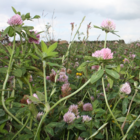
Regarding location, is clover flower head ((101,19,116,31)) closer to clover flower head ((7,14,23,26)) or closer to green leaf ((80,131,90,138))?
clover flower head ((7,14,23,26))

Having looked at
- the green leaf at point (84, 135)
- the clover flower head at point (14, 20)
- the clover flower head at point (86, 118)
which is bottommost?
the green leaf at point (84, 135)

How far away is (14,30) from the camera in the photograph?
982 millimetres

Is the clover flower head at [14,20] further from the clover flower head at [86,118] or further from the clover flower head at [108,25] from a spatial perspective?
the clover flower head at [86,118]

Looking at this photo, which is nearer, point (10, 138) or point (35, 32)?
point (10, 138)

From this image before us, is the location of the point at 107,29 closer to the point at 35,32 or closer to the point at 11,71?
the point at 35,32

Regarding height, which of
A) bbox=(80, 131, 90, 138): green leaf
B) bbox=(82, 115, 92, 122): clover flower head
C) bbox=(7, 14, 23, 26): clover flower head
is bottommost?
bbox=(80, 131, 90, 138): green leaf

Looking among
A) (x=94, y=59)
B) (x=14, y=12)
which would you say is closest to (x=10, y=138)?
(x=94, y=59)

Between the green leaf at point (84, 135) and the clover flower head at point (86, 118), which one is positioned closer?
the green leaf at point (84, 135)

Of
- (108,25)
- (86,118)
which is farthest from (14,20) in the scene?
(86,118)

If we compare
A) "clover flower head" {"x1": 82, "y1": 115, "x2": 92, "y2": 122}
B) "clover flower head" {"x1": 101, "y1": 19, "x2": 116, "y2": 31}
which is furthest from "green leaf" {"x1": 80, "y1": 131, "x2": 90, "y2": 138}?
"clover flower head" {"x1": 101, "y1": 19, "x2": 116, "y2": 31}

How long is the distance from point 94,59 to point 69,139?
21.6 inches

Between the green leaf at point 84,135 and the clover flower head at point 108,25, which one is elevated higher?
the clover flower head at point 108,25

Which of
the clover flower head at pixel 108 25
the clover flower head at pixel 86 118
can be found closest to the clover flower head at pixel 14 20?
the clover flower head at pixel 108 25

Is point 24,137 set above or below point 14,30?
below
